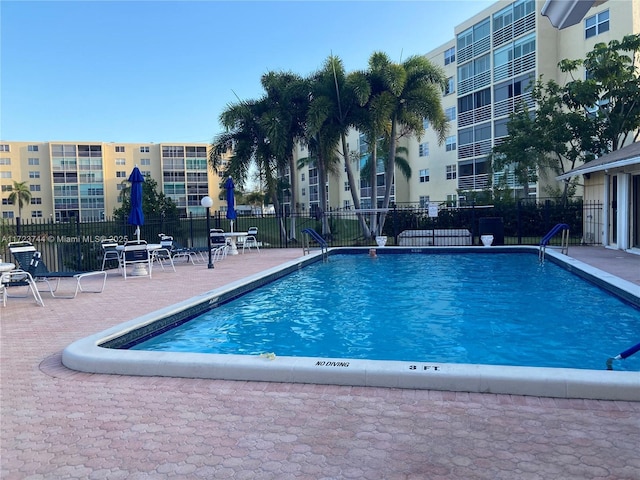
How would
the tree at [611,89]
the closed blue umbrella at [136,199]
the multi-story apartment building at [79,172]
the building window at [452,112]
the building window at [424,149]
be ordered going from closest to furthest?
1. the closed blue umbrella at [136,199]
2. the tree at [611,89]
3. the building window at [452,112]
4. the building window at [424,149]
5. the multi-story apartment building at [79,172]

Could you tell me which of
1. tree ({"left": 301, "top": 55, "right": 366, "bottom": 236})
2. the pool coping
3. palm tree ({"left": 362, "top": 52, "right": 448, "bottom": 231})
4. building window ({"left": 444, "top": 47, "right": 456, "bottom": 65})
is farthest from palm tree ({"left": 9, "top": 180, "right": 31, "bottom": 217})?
the pool coping

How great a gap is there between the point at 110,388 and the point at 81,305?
4.40 m

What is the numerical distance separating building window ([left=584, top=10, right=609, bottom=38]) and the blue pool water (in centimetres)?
1965

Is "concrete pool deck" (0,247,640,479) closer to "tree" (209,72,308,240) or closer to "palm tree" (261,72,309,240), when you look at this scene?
"palm tree" (261,72,309,240)

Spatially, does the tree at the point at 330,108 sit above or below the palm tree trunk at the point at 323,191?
above

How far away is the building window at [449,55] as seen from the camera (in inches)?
1500

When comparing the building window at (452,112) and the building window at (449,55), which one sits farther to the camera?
the building window at (449,55)

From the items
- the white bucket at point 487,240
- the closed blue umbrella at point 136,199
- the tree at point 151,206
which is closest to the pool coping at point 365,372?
the closed blue umbrella at point 136,199

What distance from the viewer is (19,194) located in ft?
207

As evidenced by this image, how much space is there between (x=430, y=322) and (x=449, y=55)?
35.8 meters

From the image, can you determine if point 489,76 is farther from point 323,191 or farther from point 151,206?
point 151,206

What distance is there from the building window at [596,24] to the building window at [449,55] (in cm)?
1252

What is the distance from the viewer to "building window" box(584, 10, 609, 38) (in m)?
25.2

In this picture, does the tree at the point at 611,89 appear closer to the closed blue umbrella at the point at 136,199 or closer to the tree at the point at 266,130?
the tree at the point at 266,130
